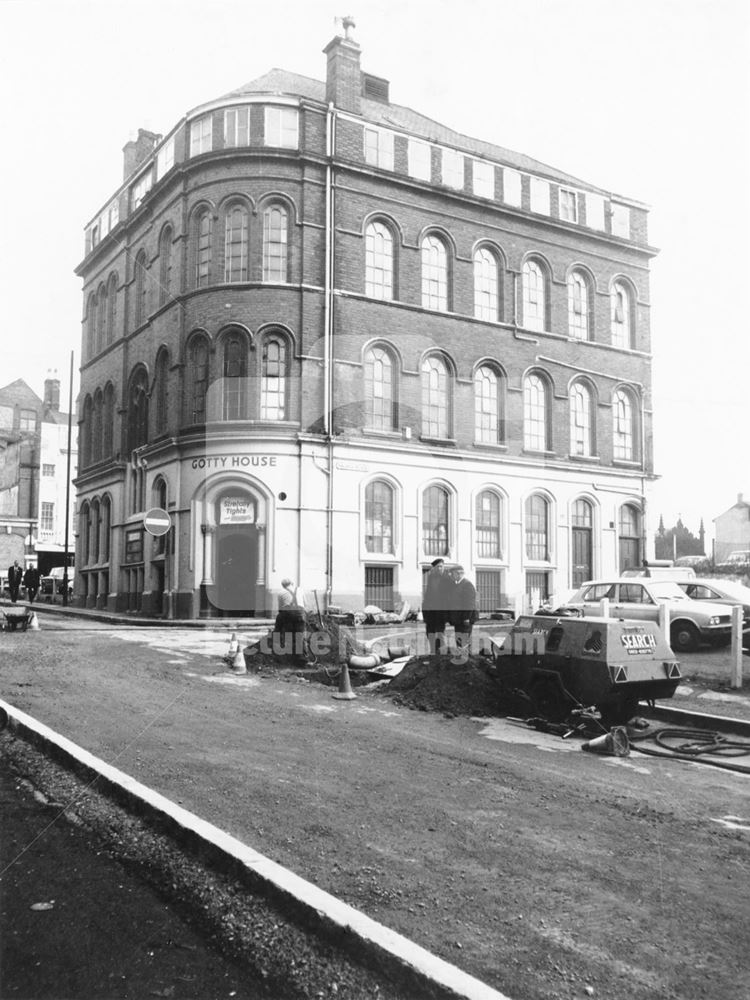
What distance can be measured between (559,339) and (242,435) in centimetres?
1328

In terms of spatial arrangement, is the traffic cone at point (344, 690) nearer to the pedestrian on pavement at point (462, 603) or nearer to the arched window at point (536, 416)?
the pedestrian on pavement at point (462, 603)

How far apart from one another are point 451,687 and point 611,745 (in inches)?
118

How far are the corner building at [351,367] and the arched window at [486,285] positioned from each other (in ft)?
0.27

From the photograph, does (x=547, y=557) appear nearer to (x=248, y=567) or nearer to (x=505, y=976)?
(x=248, y=567)

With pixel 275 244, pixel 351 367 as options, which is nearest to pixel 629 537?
pixel 351 367

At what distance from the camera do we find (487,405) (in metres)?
29.0

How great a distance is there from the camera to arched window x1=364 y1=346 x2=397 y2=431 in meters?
27.4

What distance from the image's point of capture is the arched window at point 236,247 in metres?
27.8

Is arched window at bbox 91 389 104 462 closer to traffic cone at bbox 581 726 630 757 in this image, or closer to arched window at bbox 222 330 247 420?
arched window at bbox 222 330 247 420

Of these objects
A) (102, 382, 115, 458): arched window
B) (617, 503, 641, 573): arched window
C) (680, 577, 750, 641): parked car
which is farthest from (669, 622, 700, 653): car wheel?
(102, 382, 115, 458): arched window

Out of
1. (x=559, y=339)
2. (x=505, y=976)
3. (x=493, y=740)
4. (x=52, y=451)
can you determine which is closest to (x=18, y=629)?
(x=493, y=740)

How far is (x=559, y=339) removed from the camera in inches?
1273

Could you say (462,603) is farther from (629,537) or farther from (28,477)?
(28,477)

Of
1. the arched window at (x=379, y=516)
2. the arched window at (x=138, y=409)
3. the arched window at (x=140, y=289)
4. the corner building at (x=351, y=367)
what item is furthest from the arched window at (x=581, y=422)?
the arched window at (x=140, y=289)
